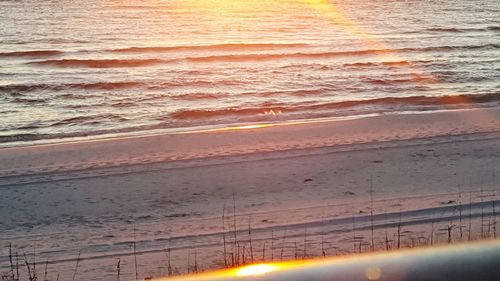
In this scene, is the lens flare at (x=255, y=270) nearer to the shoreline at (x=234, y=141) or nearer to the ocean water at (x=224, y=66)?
the shoreline at (x=234, y=141)

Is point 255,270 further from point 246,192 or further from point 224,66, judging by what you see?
point 224,66

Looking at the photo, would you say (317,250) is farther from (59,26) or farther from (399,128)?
(59,26)

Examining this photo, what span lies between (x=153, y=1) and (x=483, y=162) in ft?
121

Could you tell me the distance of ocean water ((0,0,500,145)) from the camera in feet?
55.9

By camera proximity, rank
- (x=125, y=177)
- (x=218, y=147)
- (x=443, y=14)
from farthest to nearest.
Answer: (x=443, y=14), (x=218, y=147), (x=125, y=177)

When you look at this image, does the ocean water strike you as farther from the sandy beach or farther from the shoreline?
the sandy beach

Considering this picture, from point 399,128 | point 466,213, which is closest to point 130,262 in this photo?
point 466,213

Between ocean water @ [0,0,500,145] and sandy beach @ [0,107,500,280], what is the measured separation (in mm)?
2895

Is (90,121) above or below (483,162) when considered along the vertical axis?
above

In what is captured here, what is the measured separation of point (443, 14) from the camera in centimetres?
3888

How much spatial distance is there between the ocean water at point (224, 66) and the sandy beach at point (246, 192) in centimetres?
290

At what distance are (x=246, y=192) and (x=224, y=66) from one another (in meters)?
14.0

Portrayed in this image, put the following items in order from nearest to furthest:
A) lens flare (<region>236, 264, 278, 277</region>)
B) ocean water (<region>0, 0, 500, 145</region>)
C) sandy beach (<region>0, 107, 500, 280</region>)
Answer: lens flare (<region>236, 264, 278, 277</region>) < sandy beach (<region>0, 107, 500, 280</region>) < ocean water (<region>0, 0, 500, 145</region>)

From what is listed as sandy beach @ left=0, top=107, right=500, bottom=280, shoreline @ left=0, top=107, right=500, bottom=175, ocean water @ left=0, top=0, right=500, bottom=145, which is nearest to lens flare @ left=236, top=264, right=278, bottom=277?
sandy beach @ left=0, top=107, right=500, bottom=280
